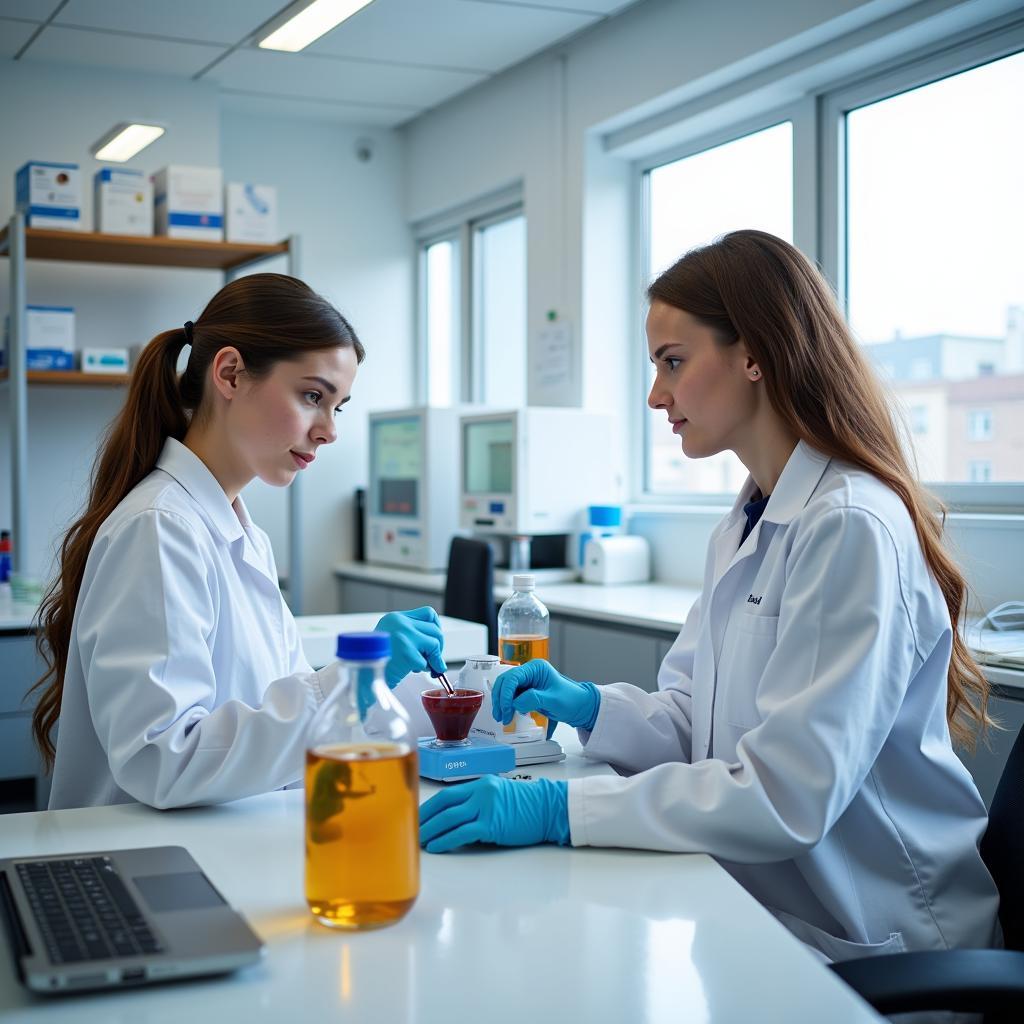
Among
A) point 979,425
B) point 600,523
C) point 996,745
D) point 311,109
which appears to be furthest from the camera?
point 311,109

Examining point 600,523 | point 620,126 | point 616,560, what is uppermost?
point 620,126

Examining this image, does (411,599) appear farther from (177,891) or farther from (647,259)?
(177,891)

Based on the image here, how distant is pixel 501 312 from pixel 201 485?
342 cm

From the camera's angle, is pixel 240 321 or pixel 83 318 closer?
pixel 240 321

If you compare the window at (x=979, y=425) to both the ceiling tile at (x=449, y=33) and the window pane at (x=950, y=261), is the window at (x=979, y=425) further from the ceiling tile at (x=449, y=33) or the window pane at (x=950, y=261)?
the ceiling tile at (x=449, y=33)

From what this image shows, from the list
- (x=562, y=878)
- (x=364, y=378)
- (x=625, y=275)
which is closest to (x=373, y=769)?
(x=562, y=878)

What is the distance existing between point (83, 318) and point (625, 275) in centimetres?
204

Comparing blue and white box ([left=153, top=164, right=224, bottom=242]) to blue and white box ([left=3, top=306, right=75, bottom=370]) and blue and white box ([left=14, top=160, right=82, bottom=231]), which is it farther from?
blue and white box ([left=3, top=306, right=75, bottom=370])

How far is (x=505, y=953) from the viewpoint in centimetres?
83

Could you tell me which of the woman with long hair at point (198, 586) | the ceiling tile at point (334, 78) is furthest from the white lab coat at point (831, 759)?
the ceiling tile at point (334, 78)

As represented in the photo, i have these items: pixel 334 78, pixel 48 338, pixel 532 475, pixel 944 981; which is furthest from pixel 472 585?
pixel 334 78

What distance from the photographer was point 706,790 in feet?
3.61

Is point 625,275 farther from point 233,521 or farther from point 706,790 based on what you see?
point 706,790

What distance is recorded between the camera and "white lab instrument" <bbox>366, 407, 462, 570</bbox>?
155 inches
